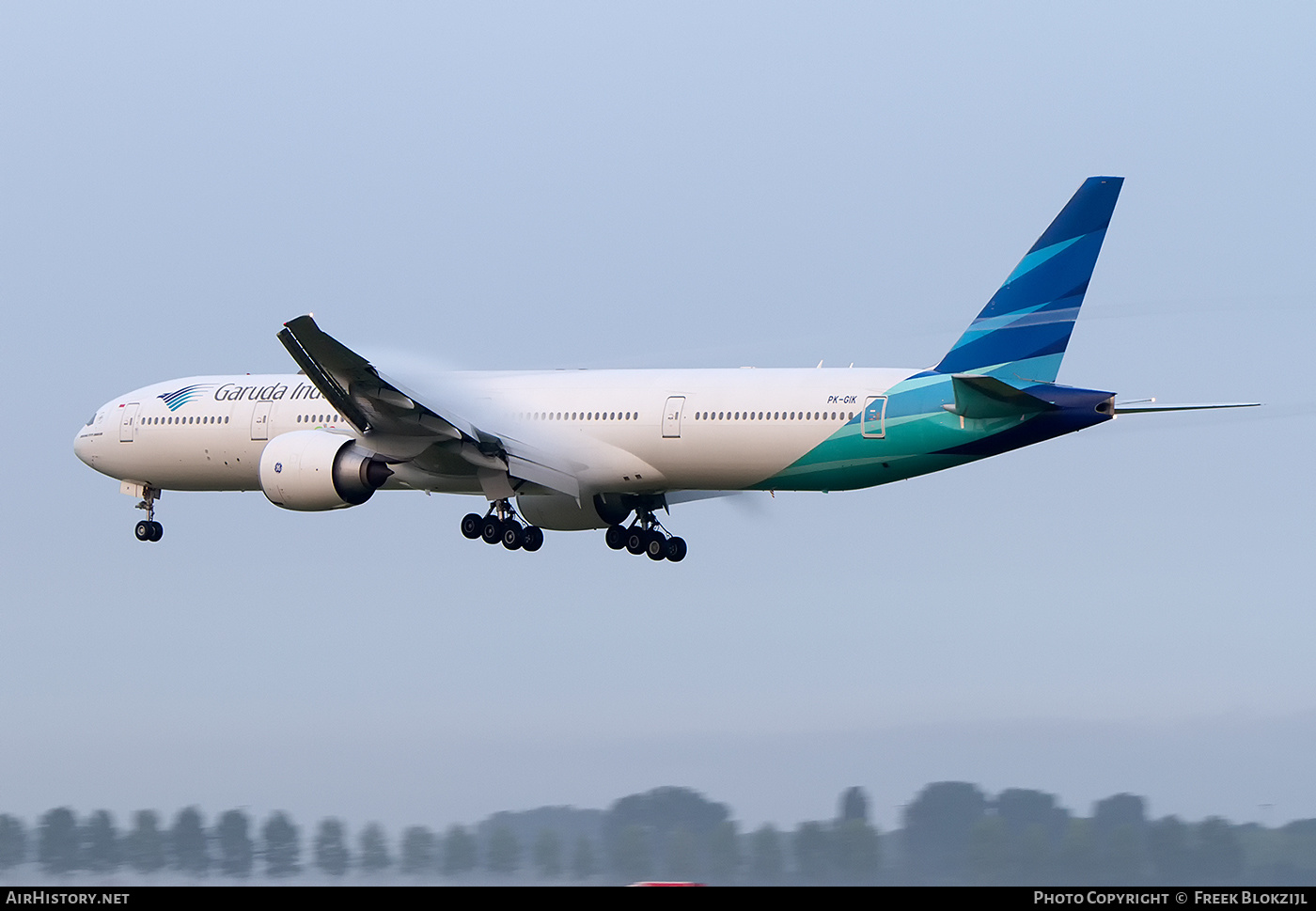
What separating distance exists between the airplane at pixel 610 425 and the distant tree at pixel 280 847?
998cm

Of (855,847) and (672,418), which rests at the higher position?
(672,418)

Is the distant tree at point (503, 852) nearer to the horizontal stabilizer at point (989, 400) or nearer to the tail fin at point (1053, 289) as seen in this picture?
the horizontal stabilizer at point (989, 400)

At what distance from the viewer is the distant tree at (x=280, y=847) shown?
1223 inches

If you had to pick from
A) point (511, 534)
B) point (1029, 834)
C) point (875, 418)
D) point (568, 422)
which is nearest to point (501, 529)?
point (511, 534)

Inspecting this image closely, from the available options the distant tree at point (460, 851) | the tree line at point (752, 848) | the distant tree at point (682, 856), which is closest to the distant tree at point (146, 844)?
the tree line at point (752, 848)

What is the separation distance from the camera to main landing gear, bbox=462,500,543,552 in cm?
4122

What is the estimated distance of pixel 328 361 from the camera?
37125 mm

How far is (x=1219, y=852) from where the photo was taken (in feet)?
103

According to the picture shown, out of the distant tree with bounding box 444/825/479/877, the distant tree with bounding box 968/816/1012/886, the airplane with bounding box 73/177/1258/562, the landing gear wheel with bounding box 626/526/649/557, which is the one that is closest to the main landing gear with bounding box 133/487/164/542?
the airplane with bounding box 73/177/1258/562

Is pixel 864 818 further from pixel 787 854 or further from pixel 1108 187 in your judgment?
pixel 1108 187

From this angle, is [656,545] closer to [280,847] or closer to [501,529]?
[501,529]

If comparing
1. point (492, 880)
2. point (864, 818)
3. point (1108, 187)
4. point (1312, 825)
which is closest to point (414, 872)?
point (492, 880)

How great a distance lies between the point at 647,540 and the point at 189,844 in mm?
14305

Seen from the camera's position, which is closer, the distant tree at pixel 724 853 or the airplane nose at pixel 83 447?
the distant tree at pixel 724 853
